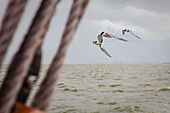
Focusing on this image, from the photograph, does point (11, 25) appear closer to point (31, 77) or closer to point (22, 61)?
point (22, 61)

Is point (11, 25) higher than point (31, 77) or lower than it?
higher

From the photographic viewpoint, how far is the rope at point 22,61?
1.84ft

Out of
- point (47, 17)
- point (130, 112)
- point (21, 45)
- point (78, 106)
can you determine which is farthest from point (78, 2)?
point (78, 106)

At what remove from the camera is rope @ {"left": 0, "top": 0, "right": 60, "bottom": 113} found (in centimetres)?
56

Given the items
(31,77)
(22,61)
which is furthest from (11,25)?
(31,77)

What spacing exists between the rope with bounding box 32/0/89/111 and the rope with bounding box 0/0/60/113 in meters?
0.07

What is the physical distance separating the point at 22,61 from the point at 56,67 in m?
0.11

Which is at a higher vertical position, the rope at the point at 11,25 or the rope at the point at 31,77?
the rope at the point at 11,25

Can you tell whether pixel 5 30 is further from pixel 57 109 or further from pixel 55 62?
pixel 57 109

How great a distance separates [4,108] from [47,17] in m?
0.29

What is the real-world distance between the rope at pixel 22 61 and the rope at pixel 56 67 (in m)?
Answer: 0.07

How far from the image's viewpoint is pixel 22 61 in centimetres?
58

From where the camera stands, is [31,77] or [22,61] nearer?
[22,61]

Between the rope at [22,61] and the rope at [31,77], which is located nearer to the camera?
the rope at [22,61]
